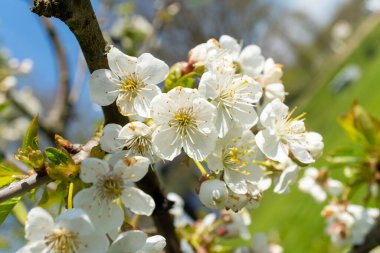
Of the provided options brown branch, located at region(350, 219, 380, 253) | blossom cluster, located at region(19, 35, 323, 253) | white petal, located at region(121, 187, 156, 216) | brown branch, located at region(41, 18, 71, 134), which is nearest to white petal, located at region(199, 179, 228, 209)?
blossom cluster, located at region(19, 35, 323, 253)

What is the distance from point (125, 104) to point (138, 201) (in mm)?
202

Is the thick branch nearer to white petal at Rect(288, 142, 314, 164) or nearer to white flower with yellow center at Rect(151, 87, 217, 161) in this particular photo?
white flower with yellow center at Rect(151, 87, 217, 161)

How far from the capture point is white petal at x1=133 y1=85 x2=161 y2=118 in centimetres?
84

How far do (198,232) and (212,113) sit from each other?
644 mm

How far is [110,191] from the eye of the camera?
0.79 m

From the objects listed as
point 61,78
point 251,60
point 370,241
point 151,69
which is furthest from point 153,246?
point 61,78

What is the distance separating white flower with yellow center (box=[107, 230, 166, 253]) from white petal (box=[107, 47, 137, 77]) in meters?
0.32

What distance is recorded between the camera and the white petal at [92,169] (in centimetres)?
74

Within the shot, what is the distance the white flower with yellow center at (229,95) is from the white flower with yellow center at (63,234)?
0.97 feet

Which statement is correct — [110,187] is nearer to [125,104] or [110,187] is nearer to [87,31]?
[125,104]

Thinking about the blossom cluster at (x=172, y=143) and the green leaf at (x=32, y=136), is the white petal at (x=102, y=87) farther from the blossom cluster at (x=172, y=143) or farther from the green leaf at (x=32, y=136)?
the green leaf at (x=32, y=136)

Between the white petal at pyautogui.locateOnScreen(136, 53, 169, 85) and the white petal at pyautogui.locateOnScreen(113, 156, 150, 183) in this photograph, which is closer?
the white petal at pyautogui.locateOnScreen(113, 156, 150, 183)

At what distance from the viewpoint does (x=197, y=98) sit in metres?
0.84

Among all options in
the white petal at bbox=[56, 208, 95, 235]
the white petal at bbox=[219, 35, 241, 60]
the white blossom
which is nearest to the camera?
the white petal at bbox=[56, 208, 95, 235]
